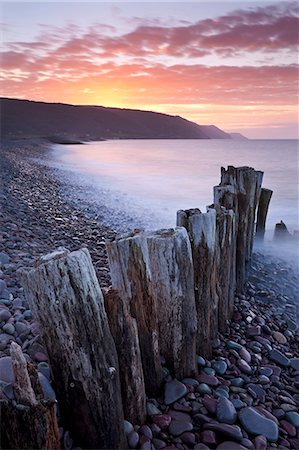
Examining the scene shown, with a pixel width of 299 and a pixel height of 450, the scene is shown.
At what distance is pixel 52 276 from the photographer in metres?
2.00

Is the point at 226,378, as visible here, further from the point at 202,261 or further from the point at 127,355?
the point at 127,355

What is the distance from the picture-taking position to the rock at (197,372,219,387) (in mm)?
2871

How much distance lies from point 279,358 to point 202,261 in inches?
44.0

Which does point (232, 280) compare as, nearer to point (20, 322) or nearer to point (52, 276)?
point (20, 322)

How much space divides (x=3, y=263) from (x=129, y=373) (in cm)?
231

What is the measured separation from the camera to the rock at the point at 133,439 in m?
2.29

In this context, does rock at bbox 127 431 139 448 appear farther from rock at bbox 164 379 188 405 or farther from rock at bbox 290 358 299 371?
rock at bbox 290 358 299 371

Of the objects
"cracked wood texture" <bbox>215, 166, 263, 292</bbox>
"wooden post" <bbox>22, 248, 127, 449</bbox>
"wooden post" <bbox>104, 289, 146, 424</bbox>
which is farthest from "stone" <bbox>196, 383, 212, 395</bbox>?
"cracked wood texture" <bbox>215, 166, 263, 292</bbox>

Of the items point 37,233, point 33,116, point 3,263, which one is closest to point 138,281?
point 3,263

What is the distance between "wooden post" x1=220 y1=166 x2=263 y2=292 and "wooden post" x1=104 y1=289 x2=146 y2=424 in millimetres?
2479

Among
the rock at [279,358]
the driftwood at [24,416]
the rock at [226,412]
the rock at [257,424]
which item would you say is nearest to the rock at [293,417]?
the rock at [257,424]

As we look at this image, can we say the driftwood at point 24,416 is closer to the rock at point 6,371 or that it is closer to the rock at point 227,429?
the rock at point 6,371

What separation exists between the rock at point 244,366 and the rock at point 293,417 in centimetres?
45

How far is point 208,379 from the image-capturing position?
9.52 ft
